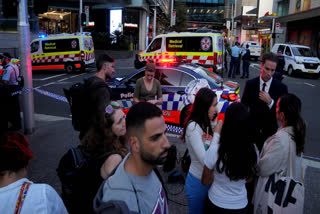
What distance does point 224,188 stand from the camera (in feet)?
7.78

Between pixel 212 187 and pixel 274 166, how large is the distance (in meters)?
0.54

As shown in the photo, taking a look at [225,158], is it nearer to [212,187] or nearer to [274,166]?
[212,187]

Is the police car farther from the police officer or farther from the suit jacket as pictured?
the suit jacket

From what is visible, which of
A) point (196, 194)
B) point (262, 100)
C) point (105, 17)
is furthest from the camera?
point (105, 17)

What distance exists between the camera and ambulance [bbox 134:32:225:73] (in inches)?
589

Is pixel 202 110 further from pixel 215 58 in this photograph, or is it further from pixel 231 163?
pixel 215 58

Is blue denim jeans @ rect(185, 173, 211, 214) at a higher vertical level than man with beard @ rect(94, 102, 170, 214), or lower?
lower

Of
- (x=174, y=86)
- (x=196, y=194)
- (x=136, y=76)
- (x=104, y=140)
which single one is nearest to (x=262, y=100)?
(x=196, y=194)

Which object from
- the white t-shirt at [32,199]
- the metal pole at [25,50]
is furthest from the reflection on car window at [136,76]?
the white t-shirt at [32,199]

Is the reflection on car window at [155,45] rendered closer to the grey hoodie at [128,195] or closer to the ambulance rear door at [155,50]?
the ambulance rear door at [155,50]

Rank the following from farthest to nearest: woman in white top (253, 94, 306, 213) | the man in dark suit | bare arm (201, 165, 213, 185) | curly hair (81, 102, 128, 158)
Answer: the man in dark suit, woman in white top (253, 94, 306, 213), bare arm (201, 165, 213, 185), curly hair (81, 102, 128, 158)

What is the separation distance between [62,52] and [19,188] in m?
17.3

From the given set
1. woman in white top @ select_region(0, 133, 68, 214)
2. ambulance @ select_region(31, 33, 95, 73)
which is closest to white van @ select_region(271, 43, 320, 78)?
ambulance @ select_region(31, 33, 95, 73)

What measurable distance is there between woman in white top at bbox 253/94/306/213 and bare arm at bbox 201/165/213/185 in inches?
17.4
